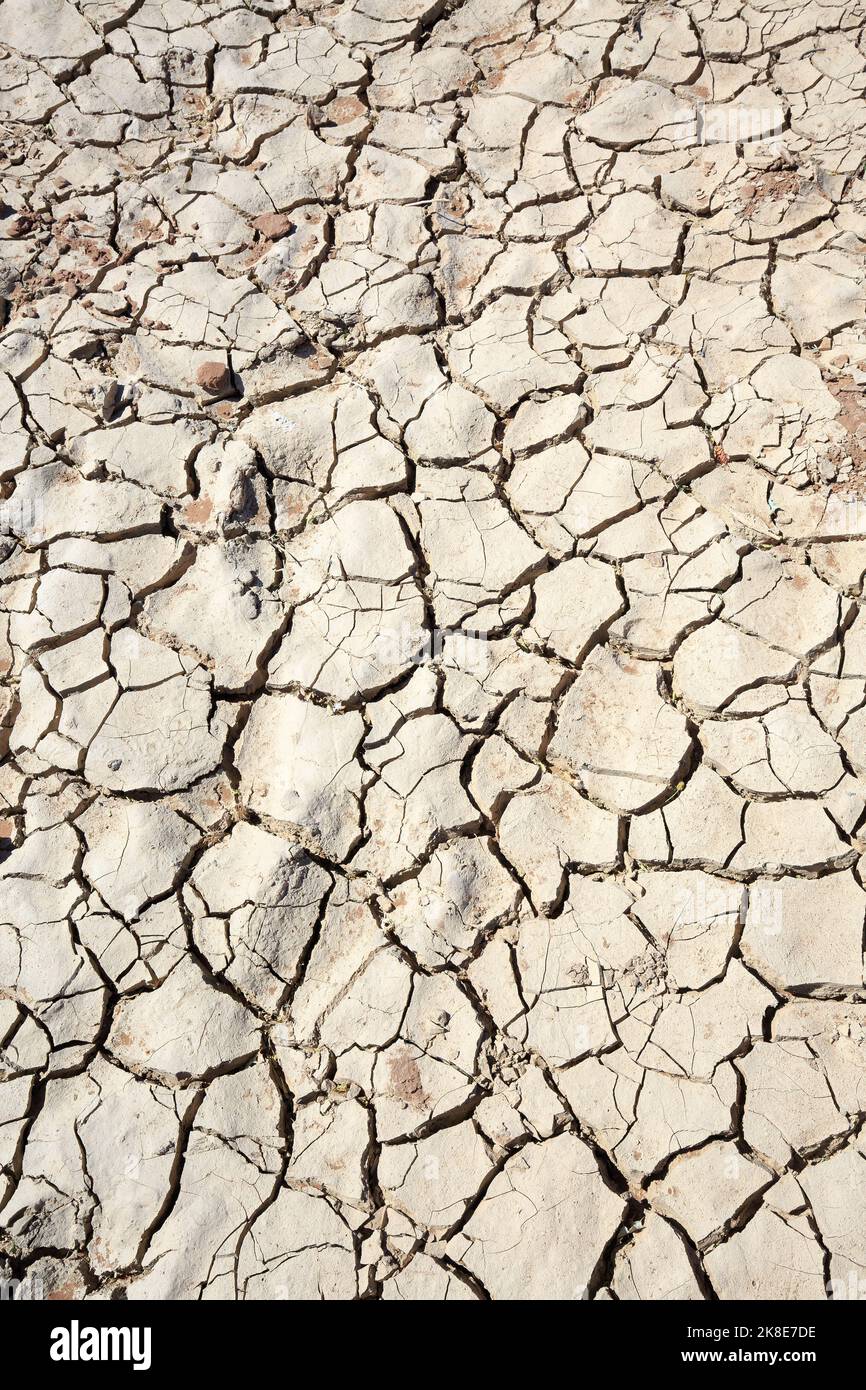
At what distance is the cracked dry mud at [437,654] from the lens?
178cm

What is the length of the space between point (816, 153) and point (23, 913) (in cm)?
299

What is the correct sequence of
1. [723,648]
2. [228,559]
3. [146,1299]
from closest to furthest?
[146,1299] < [723,648] < [228,559]

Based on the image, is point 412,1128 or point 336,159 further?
point 336,159

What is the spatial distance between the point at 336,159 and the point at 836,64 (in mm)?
1584

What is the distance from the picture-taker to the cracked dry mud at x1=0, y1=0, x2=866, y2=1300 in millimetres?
1777

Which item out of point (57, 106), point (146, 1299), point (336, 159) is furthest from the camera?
point (57, 106)

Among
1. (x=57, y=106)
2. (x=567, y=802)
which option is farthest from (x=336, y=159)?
(x=567, y=802)

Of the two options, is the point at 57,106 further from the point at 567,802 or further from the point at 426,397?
the point at 567,802

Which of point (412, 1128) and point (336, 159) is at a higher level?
point (336, 159)

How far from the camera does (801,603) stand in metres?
2.24

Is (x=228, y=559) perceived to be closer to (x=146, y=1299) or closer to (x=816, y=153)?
(x=146, y=1299)

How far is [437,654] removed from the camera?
7.52ft

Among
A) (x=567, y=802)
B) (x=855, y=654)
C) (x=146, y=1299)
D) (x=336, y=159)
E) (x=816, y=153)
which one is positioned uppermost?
(x=336, y=159)

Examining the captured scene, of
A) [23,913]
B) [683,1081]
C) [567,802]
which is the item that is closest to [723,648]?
[567,802]
